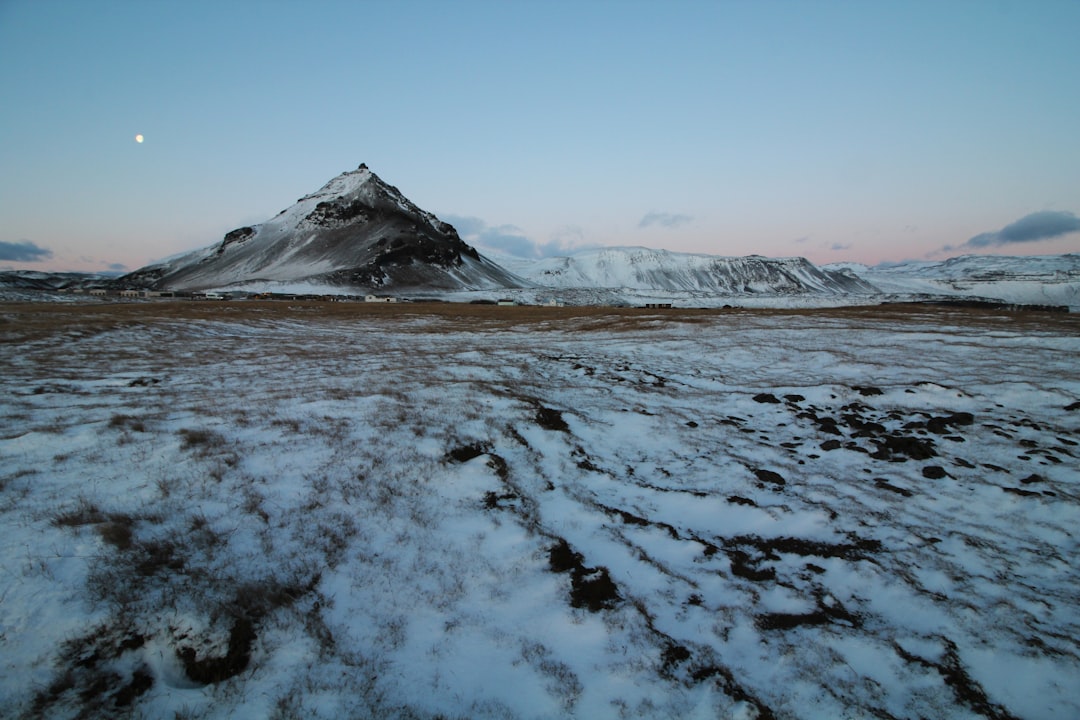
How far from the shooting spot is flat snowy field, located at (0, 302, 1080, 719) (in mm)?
5469

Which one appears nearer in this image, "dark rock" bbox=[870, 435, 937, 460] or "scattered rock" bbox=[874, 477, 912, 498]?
"scattered rock" bbox=[874, 477, 912, 498]

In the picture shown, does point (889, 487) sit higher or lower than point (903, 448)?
lower

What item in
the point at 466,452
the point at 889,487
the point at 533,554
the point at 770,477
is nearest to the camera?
the point at 533,554

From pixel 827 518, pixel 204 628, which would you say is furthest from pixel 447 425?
pixel 827 518

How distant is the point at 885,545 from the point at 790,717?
4.62 metres

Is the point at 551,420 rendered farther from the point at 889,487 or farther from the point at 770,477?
the point at 889,487

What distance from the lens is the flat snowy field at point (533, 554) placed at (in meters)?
5.47

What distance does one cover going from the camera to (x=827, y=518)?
9.23 m

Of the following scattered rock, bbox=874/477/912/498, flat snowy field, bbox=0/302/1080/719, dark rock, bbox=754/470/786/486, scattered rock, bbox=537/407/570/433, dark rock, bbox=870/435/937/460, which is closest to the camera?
flat snowy field, bbox=0/302/1080/719

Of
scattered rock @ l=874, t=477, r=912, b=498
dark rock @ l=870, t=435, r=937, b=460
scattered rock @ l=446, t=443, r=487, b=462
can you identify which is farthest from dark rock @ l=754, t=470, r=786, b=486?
scattered rock @ l=446, t=443, r=487, b=462

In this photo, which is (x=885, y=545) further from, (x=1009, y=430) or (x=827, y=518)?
(x=1009, y=430)

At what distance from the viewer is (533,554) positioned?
7969 millimetres

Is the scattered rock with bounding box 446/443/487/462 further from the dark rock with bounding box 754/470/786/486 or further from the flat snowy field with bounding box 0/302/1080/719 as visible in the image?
the dark rock with bounding box 754/470/786/486

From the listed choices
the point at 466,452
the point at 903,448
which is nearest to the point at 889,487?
the point at 903,448
